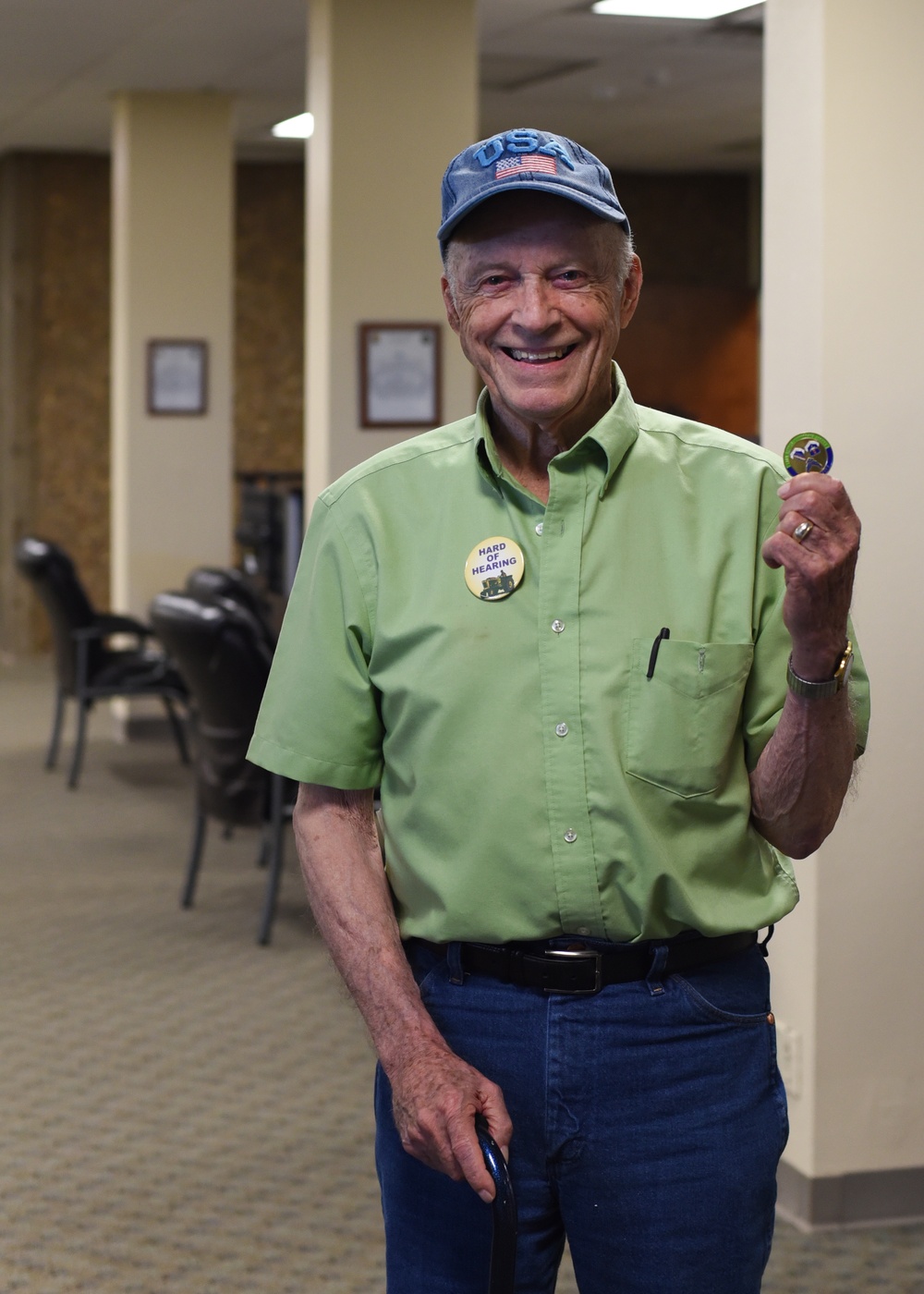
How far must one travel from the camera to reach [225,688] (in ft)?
16.7

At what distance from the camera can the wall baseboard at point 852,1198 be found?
3.13 metres

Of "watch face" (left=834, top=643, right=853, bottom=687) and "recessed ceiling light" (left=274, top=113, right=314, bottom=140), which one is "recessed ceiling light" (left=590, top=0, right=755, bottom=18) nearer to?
"recessed ceiling light" (left=274, top=113, right=314, bottom=140)

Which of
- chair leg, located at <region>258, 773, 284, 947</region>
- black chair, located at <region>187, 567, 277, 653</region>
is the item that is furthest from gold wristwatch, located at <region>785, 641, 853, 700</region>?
black chair, located at <region>187, 567, 277, 653</region>

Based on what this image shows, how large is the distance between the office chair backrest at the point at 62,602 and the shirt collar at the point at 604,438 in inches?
243

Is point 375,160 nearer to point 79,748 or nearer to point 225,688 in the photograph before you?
point 225,688

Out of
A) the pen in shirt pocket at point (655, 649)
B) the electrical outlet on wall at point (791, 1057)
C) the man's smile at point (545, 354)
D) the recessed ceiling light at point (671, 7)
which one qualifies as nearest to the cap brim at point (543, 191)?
the man's smile at point (545, 354)

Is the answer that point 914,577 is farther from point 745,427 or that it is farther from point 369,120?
point 745,427

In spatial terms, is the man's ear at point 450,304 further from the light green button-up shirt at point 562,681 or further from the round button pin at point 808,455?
the round button pin at point 808,455

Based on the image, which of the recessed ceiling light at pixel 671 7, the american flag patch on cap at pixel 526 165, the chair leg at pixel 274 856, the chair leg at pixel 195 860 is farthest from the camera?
the recessed ceiling light at pixel 671 7

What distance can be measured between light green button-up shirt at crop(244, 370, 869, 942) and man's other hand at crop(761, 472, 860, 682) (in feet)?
0.38

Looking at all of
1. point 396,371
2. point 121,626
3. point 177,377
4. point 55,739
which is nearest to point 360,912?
point 396,371

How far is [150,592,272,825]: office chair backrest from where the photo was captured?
504 cm

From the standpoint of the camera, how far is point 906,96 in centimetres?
297

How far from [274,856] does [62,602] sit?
2818 millimetres
